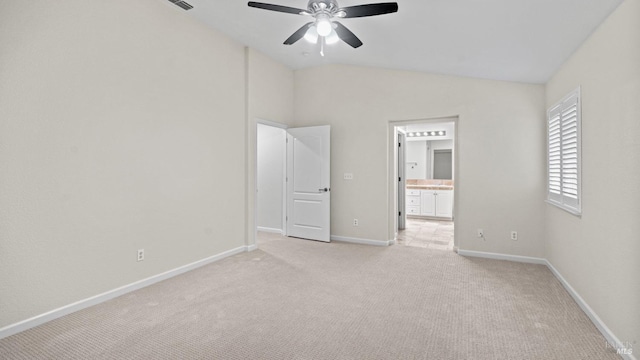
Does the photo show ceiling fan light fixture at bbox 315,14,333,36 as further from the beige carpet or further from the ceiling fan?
the beige carpet

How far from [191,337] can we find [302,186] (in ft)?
11.4

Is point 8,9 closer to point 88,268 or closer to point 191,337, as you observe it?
point 88,268

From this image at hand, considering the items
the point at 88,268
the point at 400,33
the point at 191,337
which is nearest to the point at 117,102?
the point at 88,268

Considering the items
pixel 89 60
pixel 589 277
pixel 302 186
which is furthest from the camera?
pixel 302 186

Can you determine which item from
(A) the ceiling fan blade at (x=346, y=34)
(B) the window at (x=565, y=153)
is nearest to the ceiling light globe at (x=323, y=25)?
(A) the ceiling fan blade at (x=346, y=34)

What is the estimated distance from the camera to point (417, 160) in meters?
8.41

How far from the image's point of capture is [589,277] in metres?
2.58

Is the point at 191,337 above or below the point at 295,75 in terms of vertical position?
below

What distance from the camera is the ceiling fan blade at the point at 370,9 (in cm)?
235

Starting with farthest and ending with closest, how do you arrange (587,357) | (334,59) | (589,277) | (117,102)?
1. (334,59)
2. (117,102)
3. (589,277)
4. (587,357)

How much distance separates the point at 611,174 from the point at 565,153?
112cm

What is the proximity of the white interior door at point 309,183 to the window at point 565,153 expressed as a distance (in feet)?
10.2

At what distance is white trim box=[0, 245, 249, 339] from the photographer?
2.34 m

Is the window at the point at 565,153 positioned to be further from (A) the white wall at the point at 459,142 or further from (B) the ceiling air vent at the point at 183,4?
(B) the ceiling air vent at the point at 183,4
